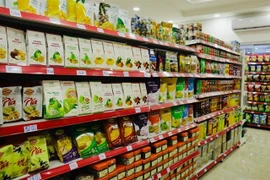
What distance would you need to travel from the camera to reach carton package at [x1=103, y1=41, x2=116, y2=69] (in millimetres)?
1774

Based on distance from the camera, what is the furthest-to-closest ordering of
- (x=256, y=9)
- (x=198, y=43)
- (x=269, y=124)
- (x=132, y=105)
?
(x=269, y=124), (x=256, y=9), (x=198, y=43), (x=132, y=105)

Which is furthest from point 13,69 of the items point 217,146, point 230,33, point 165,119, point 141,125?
point 230,33

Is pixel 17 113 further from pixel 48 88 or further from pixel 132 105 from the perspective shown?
A: pixel 132 105

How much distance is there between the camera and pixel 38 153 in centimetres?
142

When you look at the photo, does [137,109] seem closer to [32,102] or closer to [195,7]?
[32,102]

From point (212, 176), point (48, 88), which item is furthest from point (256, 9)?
point (48, 88)

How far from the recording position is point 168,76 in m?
2.38

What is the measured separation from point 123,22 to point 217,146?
2.81 m

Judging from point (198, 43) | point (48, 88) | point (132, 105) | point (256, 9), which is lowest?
point (132, 105)

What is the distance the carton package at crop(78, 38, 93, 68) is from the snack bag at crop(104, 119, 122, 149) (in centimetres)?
53

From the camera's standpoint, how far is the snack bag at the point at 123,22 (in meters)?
1.88

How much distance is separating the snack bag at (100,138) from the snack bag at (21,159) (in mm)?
553

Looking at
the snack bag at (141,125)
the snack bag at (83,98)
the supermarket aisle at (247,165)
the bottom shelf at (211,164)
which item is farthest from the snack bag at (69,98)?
the supermarket aisle at (247,165)

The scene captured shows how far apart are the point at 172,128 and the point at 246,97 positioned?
5299 millimetres
